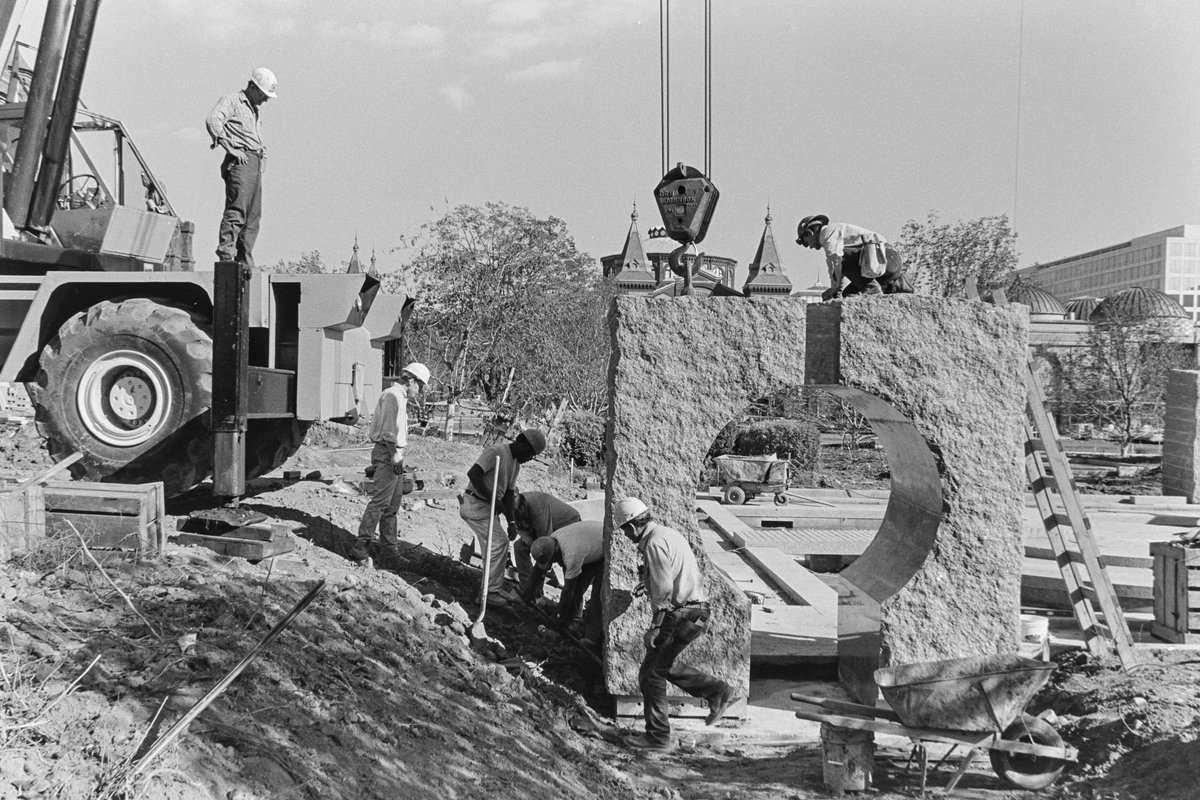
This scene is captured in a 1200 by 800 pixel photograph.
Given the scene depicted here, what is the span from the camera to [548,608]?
7566 millimetres

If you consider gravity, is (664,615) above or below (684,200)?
below

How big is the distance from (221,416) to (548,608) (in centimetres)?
292

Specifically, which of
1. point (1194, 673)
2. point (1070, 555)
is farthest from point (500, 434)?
point (1194, 673)

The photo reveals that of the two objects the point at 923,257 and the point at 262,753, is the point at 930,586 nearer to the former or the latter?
the point at 262,753

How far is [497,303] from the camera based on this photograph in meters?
18.5

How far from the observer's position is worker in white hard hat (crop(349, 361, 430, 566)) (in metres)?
7.22

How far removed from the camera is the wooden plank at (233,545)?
630 centimetres

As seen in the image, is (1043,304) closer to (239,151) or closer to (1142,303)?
(1142,303)

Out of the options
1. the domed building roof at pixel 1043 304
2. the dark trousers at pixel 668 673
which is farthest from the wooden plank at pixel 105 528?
the domed building roof at pixel 1043 304

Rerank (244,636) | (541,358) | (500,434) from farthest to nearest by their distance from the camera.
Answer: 1. (541,358)
2. (500,434)
3. (244,636)

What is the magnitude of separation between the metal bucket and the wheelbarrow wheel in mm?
131

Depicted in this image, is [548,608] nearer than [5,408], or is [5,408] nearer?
[5,408]

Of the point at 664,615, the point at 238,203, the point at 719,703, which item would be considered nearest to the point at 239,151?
the point at 238,203

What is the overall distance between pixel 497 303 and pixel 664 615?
13.3m
